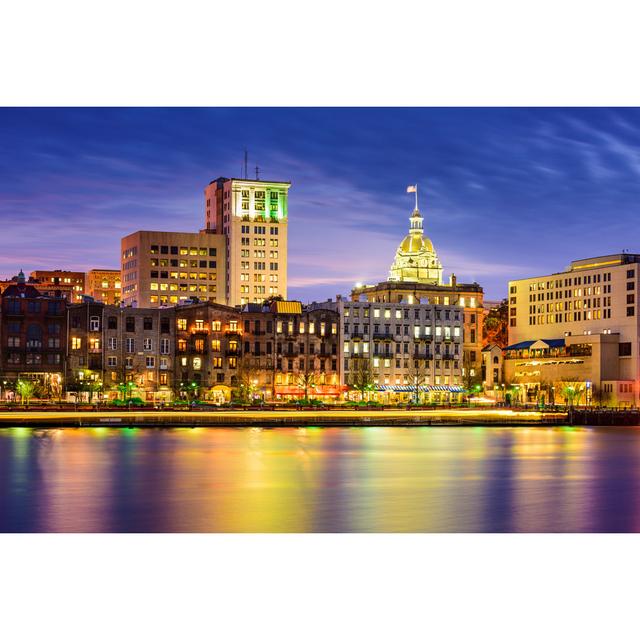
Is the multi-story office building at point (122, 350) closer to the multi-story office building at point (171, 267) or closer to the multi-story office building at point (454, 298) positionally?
the multi-story office building at point (454, 298)

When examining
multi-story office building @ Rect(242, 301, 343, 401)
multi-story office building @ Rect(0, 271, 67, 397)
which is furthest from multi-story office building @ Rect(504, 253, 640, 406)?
multi-story office building @ Rect(0, 271, 67, 397)

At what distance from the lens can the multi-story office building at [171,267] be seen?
583 ft

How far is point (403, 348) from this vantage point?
138125 millimetres

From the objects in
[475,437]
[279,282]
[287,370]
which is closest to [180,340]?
[287,370]

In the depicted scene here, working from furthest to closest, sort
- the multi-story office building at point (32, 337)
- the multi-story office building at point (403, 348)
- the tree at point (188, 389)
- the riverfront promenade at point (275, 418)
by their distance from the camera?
the multi-story office building at point (403, 348) → the tree at point (188, 389) → the multi-story office building at point (32, 337) → the riverfront promenade at point (275, 418)

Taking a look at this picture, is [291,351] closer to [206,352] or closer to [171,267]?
[206,352]

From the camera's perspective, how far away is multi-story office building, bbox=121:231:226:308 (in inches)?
6998

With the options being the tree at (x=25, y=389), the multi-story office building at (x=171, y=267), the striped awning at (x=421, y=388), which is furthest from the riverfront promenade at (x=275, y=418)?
the multi-story office building at (x=171, y=267)

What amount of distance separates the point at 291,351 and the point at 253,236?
192ft

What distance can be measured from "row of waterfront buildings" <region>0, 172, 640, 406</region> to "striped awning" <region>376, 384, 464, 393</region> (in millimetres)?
264

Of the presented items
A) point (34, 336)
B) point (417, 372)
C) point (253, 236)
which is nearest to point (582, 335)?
point (417, 372)

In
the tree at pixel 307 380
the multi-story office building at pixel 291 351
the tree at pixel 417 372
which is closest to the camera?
the multi-story office building at pixel 291 351

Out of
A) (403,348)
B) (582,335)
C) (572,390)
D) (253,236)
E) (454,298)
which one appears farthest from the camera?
(253,236)

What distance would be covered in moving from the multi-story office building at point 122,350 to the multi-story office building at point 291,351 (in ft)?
29.0
